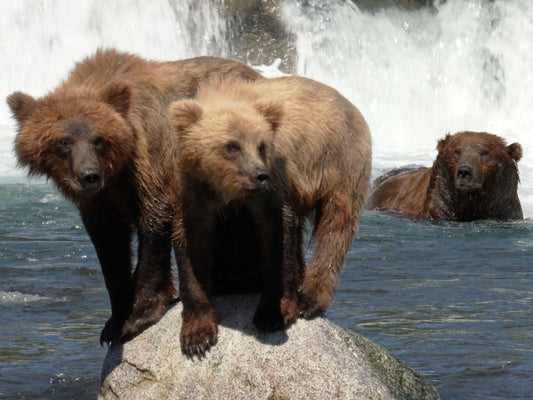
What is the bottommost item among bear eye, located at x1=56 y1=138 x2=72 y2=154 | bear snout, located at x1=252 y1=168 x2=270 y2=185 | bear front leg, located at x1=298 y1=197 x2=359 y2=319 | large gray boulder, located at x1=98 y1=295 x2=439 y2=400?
large gray boulder, located at x1=98 y1=295 x2=439 y2=400

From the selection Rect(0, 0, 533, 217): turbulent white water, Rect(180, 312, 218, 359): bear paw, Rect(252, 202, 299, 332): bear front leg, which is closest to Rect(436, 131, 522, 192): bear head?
Rect(252, 202, 299, 332): bear front leg

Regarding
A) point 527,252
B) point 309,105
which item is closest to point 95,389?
point 309,105

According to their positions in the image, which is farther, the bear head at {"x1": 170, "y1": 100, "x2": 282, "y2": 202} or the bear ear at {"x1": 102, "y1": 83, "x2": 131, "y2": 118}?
the bear ear at {"x1": 102, "y1": 83, "x2": 131, "y2": 118}

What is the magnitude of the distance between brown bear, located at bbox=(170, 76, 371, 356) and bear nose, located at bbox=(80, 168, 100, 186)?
514 mm

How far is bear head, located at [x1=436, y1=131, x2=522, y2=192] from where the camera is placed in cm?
1512

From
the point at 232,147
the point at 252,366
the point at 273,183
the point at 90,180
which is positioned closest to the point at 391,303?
the point at 252,366

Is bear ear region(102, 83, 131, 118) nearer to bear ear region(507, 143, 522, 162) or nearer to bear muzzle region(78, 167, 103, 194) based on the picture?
bear muzzle region(78, 167, 103, 194)

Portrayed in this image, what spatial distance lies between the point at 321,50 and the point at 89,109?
2227cm

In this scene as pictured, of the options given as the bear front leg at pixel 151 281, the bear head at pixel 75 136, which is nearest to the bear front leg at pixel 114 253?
the bear front leg at pixel 151 281

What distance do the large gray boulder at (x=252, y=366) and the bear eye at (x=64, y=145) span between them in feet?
4.32

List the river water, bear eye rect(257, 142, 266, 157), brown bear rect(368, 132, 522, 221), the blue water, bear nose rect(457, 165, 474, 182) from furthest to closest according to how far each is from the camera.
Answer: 1. brown bear rect(368, 132, 522, 221)
2. bear nose rect(457, 165, 474, 182)
3. the river water
4. the blue water
5. bear eye rect(257, 142, 266, 157)

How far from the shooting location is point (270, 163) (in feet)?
20.2

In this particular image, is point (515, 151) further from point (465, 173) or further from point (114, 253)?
point (114, 253)

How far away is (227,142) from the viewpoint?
5945mm
